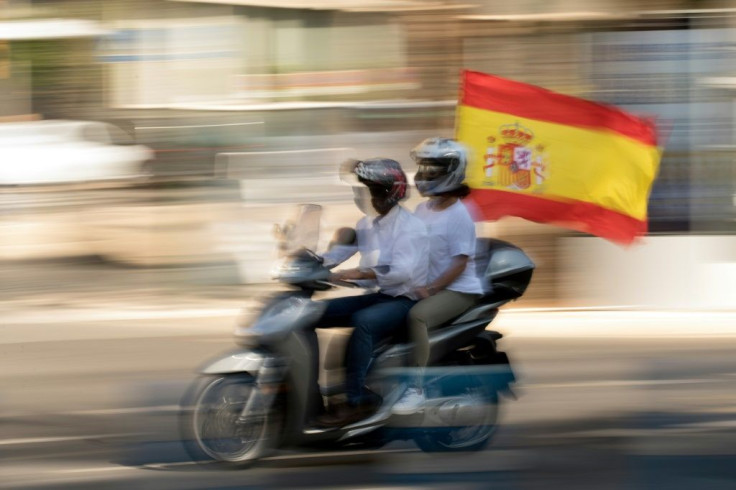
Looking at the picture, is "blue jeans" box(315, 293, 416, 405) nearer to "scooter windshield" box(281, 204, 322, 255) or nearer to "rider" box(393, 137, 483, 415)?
"rider" box(393, 137, 483, 415)

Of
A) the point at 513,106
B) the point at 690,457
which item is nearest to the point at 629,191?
the point at 513,106

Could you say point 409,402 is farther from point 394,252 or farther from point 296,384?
point 394,252

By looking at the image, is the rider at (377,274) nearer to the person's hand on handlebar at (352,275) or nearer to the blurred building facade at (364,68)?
the person's hand on handlebar at (352,275)

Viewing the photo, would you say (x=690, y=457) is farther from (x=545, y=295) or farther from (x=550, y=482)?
(x=545, y=295)

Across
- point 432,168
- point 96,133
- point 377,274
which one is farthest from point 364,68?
point 377,274

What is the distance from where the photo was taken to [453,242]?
6.31 m

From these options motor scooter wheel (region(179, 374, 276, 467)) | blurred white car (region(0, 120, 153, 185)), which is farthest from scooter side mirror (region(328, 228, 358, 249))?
blurred white car (region(0, 120, 153, 185))

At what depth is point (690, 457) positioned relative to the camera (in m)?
6.32

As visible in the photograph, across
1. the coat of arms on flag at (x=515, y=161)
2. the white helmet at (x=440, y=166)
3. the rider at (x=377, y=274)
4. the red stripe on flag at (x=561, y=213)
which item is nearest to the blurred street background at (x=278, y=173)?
the red stripe on flag at (x=561, y=213)

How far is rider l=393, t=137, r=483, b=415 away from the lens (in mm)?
6281

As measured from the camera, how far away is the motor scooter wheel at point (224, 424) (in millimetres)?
5934

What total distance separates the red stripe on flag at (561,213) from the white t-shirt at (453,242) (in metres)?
1.71

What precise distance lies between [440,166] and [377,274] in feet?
1.93

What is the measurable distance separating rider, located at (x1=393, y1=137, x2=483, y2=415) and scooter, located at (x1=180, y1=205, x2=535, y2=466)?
98 millimetres
